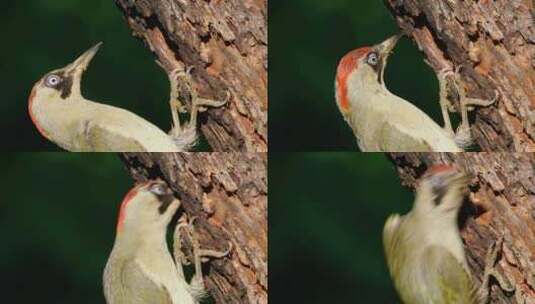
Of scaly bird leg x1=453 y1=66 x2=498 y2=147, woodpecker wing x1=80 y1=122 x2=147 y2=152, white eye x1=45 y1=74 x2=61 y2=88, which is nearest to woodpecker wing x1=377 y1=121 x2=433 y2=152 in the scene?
scaly bird leg x1=453 y1=66 x2=498 y2=147

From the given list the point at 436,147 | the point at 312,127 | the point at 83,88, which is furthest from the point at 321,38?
the point at 83,88

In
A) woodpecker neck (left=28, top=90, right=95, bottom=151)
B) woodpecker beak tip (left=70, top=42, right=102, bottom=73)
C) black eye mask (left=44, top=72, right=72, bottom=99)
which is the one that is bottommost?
woodpecker neck (left=28, top=90, right=95, bottom=151)

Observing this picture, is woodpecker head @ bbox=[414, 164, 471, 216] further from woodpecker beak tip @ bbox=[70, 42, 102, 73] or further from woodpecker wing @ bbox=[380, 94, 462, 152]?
woodpecker beak tip @ bbox=[70, 42, 102, 73]

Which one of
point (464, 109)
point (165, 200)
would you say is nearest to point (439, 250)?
point (464, 109)

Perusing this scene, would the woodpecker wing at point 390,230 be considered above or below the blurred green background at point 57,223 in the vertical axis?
below

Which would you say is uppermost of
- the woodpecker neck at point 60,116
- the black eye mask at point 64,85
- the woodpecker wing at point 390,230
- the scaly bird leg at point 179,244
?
the black eye mask at point 64,85

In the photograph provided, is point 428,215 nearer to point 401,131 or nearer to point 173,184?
point 401,131

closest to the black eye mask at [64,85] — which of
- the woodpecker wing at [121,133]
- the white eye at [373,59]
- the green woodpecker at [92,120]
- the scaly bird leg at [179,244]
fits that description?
the green woodpecker at [92,120]

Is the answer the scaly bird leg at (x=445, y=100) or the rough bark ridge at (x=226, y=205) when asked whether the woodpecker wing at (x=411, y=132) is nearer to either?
the scaly bird leg at (x=445, y=100)
